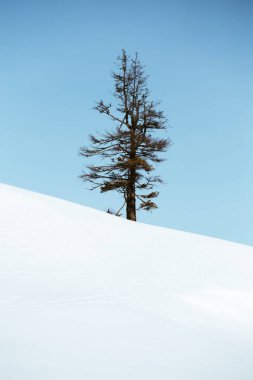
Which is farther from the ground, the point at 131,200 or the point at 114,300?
the point at 131,200

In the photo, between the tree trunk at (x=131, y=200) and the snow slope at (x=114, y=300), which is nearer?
the snow slope at (x=114, y=300)

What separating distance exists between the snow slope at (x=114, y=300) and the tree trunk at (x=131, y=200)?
7.29 m

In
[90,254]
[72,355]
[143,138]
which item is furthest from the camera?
[143,138]

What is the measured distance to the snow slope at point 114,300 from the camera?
247 centimetres

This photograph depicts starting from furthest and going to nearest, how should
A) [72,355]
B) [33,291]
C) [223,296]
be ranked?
1. [223,296]
2. [33,291]
3. [72,355]

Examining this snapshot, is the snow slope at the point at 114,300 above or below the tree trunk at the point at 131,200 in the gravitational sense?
below

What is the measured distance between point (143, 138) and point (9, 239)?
419 inches

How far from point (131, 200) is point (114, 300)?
1079 centimetres

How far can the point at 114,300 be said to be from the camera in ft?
12.2

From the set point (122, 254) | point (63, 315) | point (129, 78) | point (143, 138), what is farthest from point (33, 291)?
point (129, 78)

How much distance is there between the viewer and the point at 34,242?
16.5ft

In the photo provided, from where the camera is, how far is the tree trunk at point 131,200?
1434 cm

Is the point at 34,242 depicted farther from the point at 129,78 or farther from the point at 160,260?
the point at 129,78

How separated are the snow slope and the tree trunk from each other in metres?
7.29
